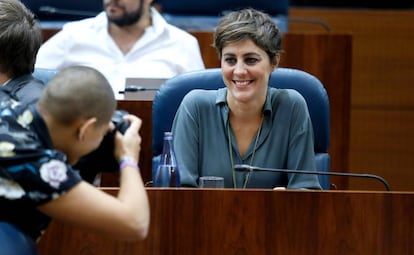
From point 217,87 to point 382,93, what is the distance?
85.1 inches

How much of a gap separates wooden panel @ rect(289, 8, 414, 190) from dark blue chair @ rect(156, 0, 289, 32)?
436 mm

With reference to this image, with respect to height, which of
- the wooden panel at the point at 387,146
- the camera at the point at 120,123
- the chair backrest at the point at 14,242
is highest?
the wooden panel at the point at 387,146

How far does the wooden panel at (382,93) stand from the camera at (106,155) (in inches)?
120

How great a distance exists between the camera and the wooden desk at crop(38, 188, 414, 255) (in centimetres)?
251

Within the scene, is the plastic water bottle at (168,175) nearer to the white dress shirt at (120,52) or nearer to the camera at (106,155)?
the camera at (106,155)

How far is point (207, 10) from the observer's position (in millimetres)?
5355

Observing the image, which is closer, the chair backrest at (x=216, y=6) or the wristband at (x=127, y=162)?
the wristband at (x=127, y=162)

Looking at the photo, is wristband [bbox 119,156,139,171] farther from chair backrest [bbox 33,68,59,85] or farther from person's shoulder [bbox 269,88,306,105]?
chair backrest [bbox 33,68,59,85]

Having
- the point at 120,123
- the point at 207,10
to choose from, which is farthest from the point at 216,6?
the point at 120,123

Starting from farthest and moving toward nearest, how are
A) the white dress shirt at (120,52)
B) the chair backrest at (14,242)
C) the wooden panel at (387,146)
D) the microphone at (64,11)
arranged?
1. the wooden panel at (387,146)
2. the microphone at (64,11)
3. the white dress shirt at (120,52)
4. the chair backrest at (14,242)

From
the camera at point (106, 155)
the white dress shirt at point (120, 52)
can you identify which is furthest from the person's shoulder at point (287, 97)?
the white dress shirt at point (120, 52)

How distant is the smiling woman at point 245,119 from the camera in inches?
121

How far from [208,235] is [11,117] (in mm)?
623

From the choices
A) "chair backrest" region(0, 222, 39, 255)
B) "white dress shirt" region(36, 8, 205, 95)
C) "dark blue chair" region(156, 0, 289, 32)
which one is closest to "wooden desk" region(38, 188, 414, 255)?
"chair backrest" region(0, 222, 39, 255)
